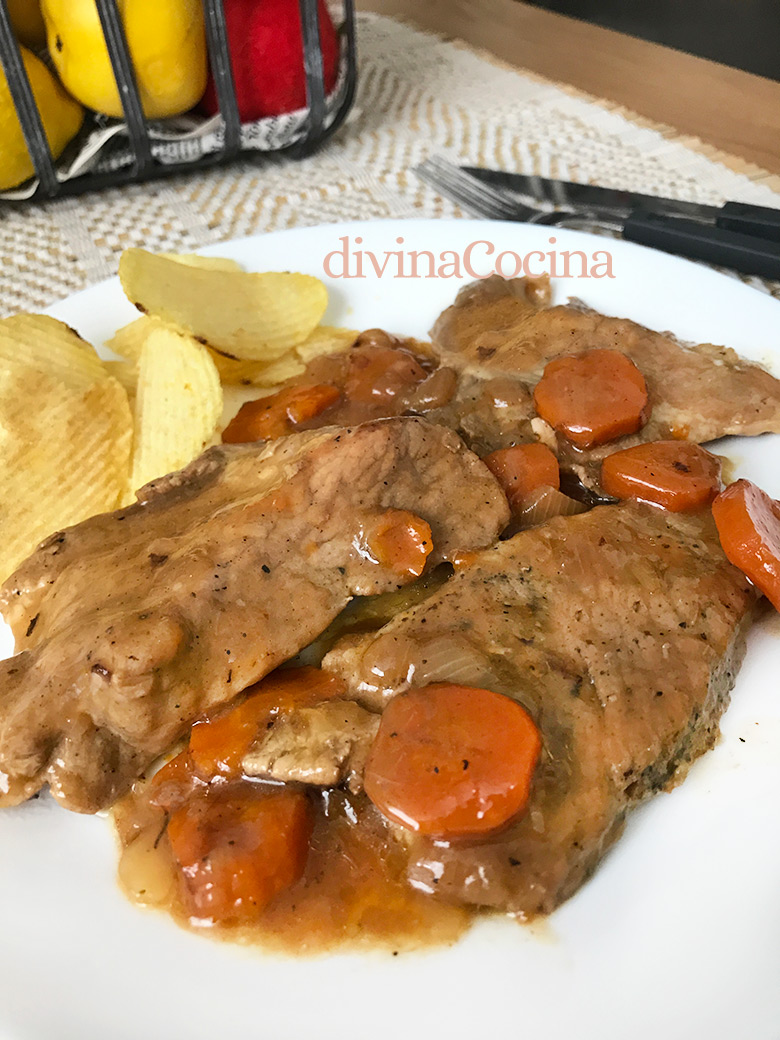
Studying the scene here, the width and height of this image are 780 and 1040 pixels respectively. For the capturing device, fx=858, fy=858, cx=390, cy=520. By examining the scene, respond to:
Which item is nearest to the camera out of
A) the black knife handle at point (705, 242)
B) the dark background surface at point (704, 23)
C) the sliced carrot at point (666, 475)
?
the sliced carrot at point (666, 475)

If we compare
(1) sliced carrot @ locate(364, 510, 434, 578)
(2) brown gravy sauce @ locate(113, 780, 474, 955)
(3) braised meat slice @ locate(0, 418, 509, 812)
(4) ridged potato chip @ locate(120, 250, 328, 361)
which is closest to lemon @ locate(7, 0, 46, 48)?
(4) ridged potato chip @ locate(120, 250, 328, 361)

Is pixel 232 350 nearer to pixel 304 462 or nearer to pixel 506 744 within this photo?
pixel 304 462

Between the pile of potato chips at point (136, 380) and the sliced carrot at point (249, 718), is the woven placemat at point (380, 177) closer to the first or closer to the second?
the pile of potato chips at point (136, 380)

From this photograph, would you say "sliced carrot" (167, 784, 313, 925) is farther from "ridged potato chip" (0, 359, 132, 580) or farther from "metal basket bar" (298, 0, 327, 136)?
"metal basket bar" (298, 0, 327, 136)

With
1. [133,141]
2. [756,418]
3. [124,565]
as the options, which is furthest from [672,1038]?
[133,141]

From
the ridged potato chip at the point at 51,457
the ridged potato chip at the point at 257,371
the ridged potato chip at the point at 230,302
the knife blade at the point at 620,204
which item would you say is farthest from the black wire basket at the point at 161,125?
the ridged potato chip at the point at 51,457

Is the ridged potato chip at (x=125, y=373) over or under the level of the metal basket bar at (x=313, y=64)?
under
